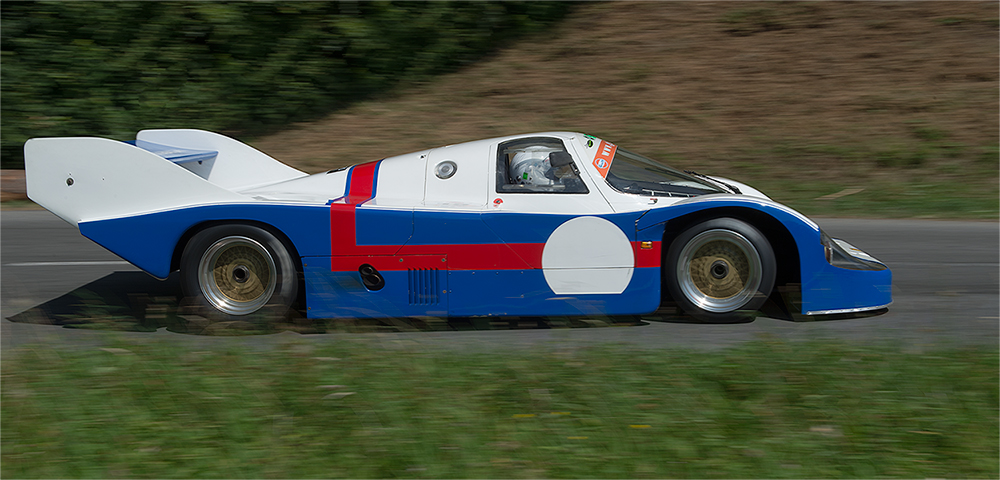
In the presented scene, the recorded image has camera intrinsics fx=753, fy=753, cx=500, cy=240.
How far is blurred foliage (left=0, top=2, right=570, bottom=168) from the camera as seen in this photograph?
11.6 metres

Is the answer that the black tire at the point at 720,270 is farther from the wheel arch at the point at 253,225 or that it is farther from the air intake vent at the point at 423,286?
the wheel arch at the point at 253,225

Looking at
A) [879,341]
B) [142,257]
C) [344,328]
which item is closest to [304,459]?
[344,328]

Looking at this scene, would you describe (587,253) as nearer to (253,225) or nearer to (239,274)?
(253,225)

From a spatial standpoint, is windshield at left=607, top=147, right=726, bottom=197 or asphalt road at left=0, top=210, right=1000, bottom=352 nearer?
asphalt road at left=0, top=210, right=1000, bottom=352

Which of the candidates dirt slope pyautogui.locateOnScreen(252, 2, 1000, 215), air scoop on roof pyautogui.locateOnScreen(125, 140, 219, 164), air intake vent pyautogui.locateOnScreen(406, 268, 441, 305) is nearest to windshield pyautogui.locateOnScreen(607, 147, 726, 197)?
air intake vent pyautogui.locateOnScreen(406, 268, 441, 305)

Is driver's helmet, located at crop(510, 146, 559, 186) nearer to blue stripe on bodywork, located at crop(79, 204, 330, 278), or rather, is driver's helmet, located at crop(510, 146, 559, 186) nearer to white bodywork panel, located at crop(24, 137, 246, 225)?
blue stripe on bodywork, located at crop(79, 204, 330, 278)

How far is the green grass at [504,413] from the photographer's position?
120 inches

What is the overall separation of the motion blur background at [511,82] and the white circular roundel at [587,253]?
5.73 metres

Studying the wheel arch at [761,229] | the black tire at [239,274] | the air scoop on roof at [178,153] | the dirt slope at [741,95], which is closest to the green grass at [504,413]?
the black tire at [239,274]

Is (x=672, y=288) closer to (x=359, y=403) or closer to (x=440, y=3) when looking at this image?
(x=359, y=403)

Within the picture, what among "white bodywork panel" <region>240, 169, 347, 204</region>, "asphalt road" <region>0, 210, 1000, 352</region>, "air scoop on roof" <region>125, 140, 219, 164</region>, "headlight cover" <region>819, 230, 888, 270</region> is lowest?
"asphalt road" <region>0, 210, 1000, 352</region>

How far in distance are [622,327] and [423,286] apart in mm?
1345

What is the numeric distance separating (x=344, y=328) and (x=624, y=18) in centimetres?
1128

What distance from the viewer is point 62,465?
305cm
